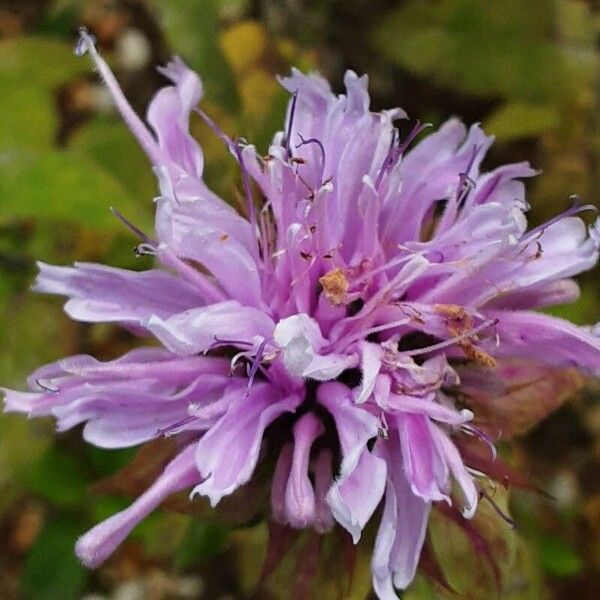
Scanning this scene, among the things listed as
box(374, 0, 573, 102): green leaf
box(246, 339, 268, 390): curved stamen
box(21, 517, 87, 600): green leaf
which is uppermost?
box(374, 0, 573, 102): green leaf

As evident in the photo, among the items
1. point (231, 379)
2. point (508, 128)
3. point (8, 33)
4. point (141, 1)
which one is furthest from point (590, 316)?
point (8, 33)

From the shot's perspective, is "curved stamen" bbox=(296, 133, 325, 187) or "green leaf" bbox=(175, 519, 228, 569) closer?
"curved stamen" bbox=(296, 133, 325, 187)

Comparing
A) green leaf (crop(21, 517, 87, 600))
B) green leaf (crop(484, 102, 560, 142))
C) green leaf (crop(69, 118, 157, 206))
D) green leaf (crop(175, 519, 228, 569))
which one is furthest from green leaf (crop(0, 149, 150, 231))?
green leaf (crop(484, 102, 560, 142))

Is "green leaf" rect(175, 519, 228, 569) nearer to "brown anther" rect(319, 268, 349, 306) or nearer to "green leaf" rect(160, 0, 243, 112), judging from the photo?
"brown anther" rect(319, 268, 349, 306)

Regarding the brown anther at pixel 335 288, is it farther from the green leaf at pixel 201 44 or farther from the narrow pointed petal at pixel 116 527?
the green leaf at pixel 201 44

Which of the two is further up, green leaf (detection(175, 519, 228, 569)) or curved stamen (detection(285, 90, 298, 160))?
curved stamen (detection(285, 90, 298, 160))

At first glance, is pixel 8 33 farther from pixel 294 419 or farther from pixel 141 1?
pixel 294 419
